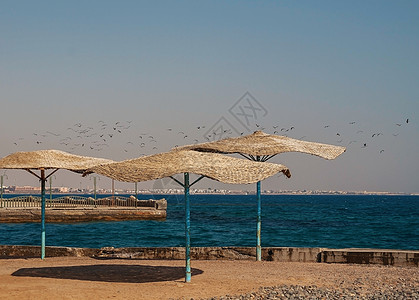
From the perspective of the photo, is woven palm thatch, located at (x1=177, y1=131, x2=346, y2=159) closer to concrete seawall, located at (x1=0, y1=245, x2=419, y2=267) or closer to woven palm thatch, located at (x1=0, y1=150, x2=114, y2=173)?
woven palm thatch, located at (x1=0, y1=150, x2=114, y2=173)

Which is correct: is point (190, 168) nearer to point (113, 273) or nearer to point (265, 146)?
point (113, 273)

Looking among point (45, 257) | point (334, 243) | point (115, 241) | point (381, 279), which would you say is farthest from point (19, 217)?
point (381, 279)

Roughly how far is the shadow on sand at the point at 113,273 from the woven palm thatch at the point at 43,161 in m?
2.61

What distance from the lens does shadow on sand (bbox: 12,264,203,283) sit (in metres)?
12.9

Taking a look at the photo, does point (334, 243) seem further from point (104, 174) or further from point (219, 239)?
point (104, 174)

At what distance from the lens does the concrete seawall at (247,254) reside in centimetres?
1622

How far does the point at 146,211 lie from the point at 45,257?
42819mm

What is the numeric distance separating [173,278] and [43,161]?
506cm

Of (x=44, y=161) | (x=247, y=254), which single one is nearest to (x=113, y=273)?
(x=44, y=161)

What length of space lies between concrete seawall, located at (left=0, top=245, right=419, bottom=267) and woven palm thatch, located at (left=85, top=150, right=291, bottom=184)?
5811mm

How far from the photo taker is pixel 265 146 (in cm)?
1478

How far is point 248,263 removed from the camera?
16062 millimetres

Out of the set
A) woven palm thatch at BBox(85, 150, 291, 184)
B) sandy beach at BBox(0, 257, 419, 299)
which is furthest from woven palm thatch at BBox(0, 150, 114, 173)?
woven palm thatch at BBox(85, 150, 291, 184)

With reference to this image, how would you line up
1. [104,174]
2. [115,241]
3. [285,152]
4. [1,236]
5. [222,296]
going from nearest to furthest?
[222,296]
[104,174]
[285,152]
[115,241]
[1,236]
